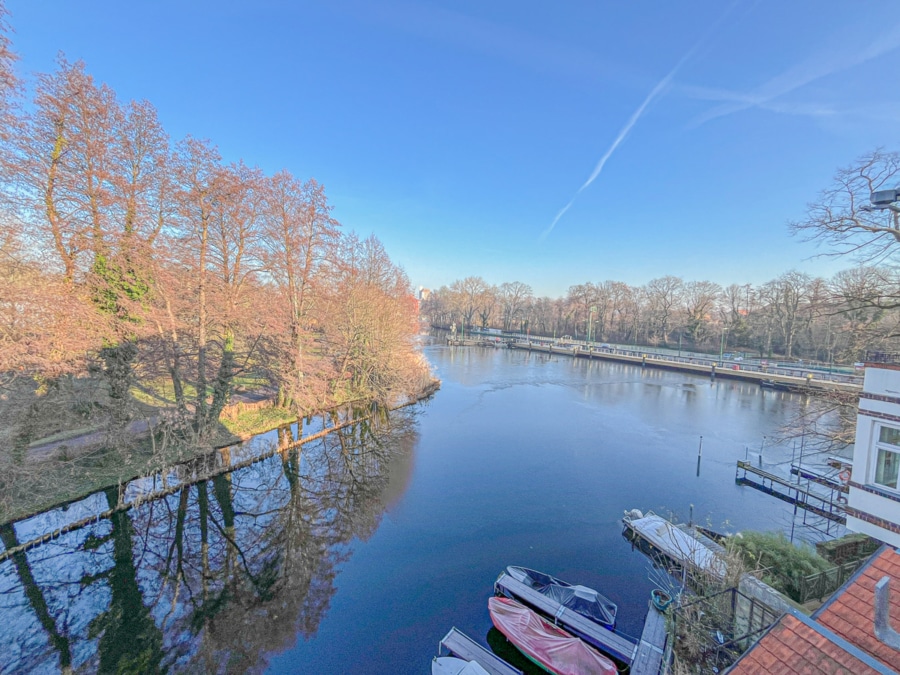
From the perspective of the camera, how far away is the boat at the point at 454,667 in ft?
18.9

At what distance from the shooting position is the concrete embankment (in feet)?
98.1

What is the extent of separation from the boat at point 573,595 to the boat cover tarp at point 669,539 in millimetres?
2394

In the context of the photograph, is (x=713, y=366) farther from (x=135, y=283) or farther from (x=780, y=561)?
(x=135, y=283)

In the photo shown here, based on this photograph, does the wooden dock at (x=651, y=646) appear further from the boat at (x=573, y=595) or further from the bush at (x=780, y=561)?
the bush at (x=780, y=561)

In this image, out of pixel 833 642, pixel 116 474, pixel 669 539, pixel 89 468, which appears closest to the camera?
pixel 833 642

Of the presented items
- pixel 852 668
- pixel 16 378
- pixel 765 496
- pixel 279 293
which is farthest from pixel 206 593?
pixel 765 496

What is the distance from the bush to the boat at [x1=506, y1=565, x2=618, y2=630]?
9.30 ft

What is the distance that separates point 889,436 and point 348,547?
11.6m

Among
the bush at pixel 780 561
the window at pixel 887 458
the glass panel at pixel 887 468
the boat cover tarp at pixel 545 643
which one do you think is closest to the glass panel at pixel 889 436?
the window at pixel 887 458

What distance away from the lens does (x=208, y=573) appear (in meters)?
8.42

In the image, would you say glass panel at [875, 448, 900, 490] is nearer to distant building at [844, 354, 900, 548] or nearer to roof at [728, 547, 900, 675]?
distant building at [844, 354, 900, 548]

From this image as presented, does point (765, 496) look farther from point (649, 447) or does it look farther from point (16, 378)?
point (16, 378)

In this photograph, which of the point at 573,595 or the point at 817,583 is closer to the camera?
the point at 817,583

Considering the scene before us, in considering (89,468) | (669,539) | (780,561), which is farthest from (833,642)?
(89,468)
